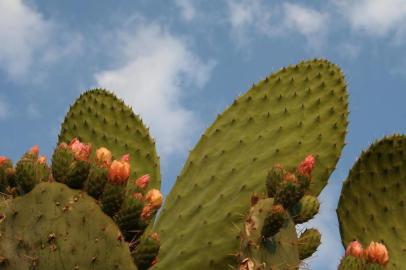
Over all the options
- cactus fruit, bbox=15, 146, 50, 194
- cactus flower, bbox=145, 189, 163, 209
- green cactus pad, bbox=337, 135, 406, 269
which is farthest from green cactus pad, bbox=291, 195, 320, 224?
cactus fruit, bbox=15, 146, 50, 194

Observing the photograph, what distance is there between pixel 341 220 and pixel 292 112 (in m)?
0.59

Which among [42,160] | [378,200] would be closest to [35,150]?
[42,160]

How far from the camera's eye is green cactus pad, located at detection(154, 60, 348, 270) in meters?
3.74

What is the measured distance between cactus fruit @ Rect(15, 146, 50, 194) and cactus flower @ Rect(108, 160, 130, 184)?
1.03 feet

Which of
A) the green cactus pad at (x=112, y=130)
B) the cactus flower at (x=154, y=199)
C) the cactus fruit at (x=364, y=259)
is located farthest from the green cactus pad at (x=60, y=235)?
the green cactus pad at (x=112, y=130)

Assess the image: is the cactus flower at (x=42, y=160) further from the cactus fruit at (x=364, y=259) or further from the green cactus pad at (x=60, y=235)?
the cactus fruit at (x=364, y=259)

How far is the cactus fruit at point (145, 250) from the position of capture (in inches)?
115

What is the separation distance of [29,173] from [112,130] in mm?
1420

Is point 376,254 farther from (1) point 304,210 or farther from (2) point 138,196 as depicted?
(2) point 138,196

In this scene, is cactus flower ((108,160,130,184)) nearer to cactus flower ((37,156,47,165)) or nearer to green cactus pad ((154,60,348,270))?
cactus flower ((37,156,47,165))

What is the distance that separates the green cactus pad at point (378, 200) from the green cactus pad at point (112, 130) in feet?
3.27

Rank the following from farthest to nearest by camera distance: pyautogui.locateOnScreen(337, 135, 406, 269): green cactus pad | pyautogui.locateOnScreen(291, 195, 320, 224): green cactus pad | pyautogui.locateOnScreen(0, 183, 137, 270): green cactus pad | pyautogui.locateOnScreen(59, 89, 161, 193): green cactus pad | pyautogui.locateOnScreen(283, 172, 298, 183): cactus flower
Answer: pyautogui.locateOnScreen(59, 89, 161, 193): green cactus pad < pyautogui.locateOnScreen(337, 135, 406, 269): green cactus pad < pyautogui.locateOnScreen(291, 195, 320, 224): green cactus pad < pyautogui.locateOnScreen(283, 172, 298, 183): cactus flower < pyautogui.locateOnScreen(0, 183, 137, 270): green cactus pad

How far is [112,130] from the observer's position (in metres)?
4.41

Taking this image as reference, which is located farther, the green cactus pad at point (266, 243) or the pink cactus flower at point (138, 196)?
the green cactus pad at point (266, 243)
